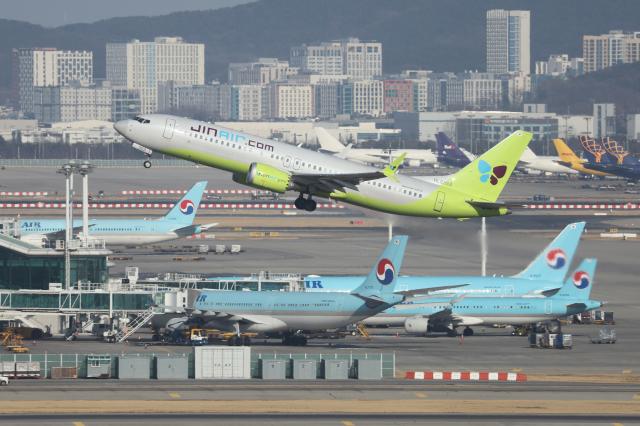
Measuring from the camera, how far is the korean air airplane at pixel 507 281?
111 metres

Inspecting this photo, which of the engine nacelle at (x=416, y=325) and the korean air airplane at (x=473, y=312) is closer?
the engine nacelle at (x=416, y=325)

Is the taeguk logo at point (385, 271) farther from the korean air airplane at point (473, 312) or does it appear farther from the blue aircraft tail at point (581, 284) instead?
the blue aircraft tail at point (581, 284)

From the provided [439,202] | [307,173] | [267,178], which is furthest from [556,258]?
[267,178]

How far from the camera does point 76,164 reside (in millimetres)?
119375

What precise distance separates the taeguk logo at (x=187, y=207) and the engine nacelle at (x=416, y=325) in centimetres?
6177

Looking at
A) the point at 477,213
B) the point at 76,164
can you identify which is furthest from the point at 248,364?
the point at 76,164

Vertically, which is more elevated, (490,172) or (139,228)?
(490,172)

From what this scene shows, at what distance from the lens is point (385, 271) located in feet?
332

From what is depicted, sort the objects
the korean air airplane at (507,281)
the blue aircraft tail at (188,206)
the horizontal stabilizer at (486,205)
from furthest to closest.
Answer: the blue aircraft tail at (188,206) < the korean air airplane at (507,281) < the horizontal stabilizer at (486,205)

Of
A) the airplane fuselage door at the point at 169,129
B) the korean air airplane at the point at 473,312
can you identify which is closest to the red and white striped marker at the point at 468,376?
the airplane fuselage door at the point at 169,129

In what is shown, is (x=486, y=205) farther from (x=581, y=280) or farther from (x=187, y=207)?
(x=187, y=207)

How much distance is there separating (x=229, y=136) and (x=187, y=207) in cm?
7497

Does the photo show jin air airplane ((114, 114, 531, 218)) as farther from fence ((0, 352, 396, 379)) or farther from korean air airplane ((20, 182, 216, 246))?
korean air airplane ((20, 182, 216, 246))

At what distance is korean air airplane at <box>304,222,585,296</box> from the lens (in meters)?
111
